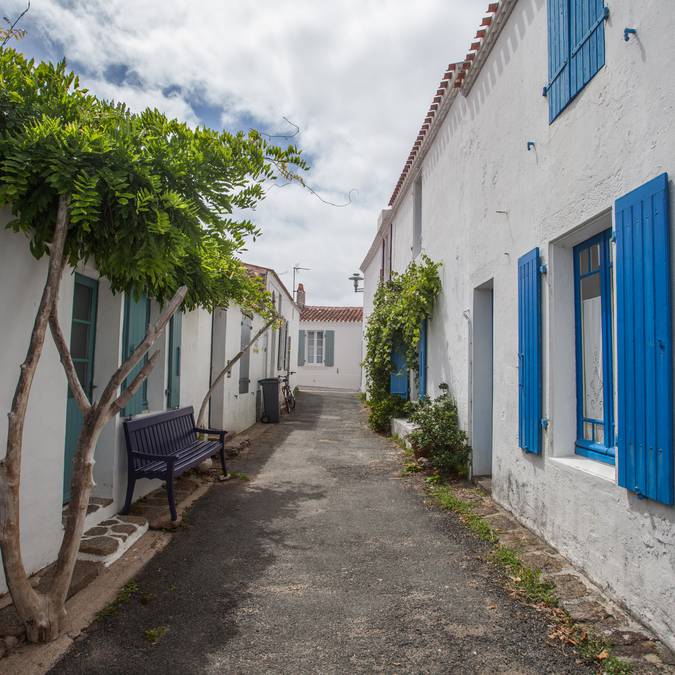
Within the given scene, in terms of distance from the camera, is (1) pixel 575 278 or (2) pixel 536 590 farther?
(1) pixel 575 278

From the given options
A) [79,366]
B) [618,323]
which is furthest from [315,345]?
[618,323]

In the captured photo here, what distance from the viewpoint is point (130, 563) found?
12.9ft

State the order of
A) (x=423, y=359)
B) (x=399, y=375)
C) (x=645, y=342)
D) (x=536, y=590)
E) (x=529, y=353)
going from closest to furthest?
(x=645, y=342)
(x=536, y=590)
(x=529, y=353)
(x=423, y=359)
(x=399, y=375)

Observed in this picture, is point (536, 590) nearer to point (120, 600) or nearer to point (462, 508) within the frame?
point (462, 508)

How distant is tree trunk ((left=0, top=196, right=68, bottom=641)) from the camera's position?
2.54 m

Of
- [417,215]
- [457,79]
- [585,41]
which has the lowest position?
[585,41]

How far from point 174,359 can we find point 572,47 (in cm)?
526

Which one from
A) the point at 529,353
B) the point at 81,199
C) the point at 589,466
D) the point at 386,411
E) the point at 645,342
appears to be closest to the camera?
the point at 81,199

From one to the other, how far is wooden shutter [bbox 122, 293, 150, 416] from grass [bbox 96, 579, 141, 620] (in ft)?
6.83

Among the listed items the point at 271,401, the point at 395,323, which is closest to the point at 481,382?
the point at 395,323

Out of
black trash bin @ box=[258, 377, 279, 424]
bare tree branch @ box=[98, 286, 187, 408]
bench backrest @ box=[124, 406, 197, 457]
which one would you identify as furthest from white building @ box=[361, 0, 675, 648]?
black trash bin @ box=[258, 377, 279, 424]

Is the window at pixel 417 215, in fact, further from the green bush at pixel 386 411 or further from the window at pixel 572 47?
the window at pixel 572 47

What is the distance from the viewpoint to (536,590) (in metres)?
3.45

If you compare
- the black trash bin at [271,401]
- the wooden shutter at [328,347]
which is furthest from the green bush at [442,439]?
the wooden shutter at [328,347]
